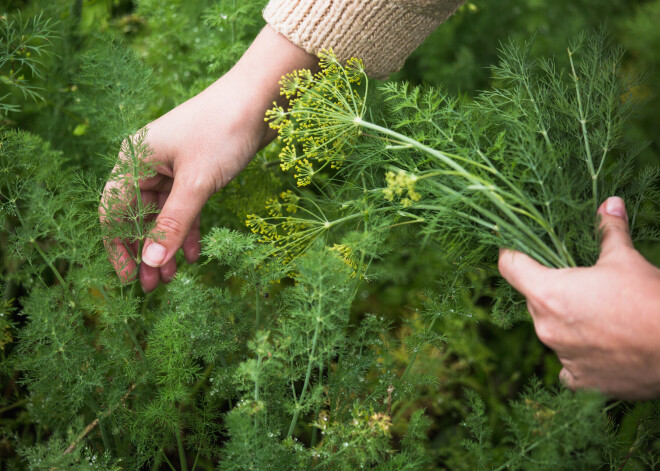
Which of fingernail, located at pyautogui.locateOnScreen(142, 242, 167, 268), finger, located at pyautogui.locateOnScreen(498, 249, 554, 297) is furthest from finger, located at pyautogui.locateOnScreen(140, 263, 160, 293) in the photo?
finger, located at pyautogui.locateOnScreen(498, 249, 554, 297)

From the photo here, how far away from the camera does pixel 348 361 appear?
44.6 inches

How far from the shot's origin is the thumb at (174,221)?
3.82 feet

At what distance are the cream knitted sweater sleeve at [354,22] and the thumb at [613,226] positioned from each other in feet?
2.10

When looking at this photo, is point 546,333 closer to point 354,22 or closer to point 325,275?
point 325,275

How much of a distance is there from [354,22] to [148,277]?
80 cm

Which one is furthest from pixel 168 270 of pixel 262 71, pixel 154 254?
pixel 262 71

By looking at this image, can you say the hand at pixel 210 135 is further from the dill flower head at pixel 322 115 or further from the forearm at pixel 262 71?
the dill flower head at pixel 322 115

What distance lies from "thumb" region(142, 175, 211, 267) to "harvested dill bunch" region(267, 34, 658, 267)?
259mm

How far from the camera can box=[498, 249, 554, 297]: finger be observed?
924 millimetres

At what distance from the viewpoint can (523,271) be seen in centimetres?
95

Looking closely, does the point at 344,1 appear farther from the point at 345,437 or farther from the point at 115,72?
the point at 345,437

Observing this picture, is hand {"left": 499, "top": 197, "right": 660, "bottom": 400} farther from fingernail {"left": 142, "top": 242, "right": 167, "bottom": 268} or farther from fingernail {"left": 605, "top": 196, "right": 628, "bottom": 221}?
fingernail {"left": 142, "top": 242, "right": 167, "bottom": 268}

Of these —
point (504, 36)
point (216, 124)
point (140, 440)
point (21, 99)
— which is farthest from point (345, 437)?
point (504, 36)

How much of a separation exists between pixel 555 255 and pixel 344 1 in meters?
0.75
